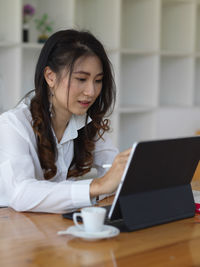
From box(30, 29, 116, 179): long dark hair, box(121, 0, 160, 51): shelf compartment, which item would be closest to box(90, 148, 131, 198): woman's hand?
box(30, 29, 116, 179): long dark hair

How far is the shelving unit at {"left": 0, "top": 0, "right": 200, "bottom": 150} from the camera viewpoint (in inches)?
151

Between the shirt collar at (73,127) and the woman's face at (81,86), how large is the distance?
13 cm

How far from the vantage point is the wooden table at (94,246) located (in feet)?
3.91

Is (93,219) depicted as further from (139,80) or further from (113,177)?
(139,80)

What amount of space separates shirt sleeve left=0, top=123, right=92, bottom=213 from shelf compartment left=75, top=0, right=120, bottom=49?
2411 mm

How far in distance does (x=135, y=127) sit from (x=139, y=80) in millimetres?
435

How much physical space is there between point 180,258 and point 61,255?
0.30m

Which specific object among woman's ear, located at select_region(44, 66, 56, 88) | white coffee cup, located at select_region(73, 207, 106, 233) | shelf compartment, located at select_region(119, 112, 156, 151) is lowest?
shelf compartment, located at select_region(119, 112, 156, 151)

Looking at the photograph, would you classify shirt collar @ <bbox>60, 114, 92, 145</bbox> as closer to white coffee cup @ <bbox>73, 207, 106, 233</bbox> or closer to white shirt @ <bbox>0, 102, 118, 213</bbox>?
white shirt @ <bbox>0, 102, 118, 213</bbox>

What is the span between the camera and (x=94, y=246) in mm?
1304

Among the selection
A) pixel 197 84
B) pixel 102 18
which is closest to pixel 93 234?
pixel 102 18

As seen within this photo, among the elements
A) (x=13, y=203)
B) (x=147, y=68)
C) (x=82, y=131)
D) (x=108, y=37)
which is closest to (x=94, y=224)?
(x=13, y=203)

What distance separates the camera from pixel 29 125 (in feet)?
6.64

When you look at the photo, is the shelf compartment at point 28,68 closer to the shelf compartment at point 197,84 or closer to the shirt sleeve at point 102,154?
the shirt sleeve at point 102,154
